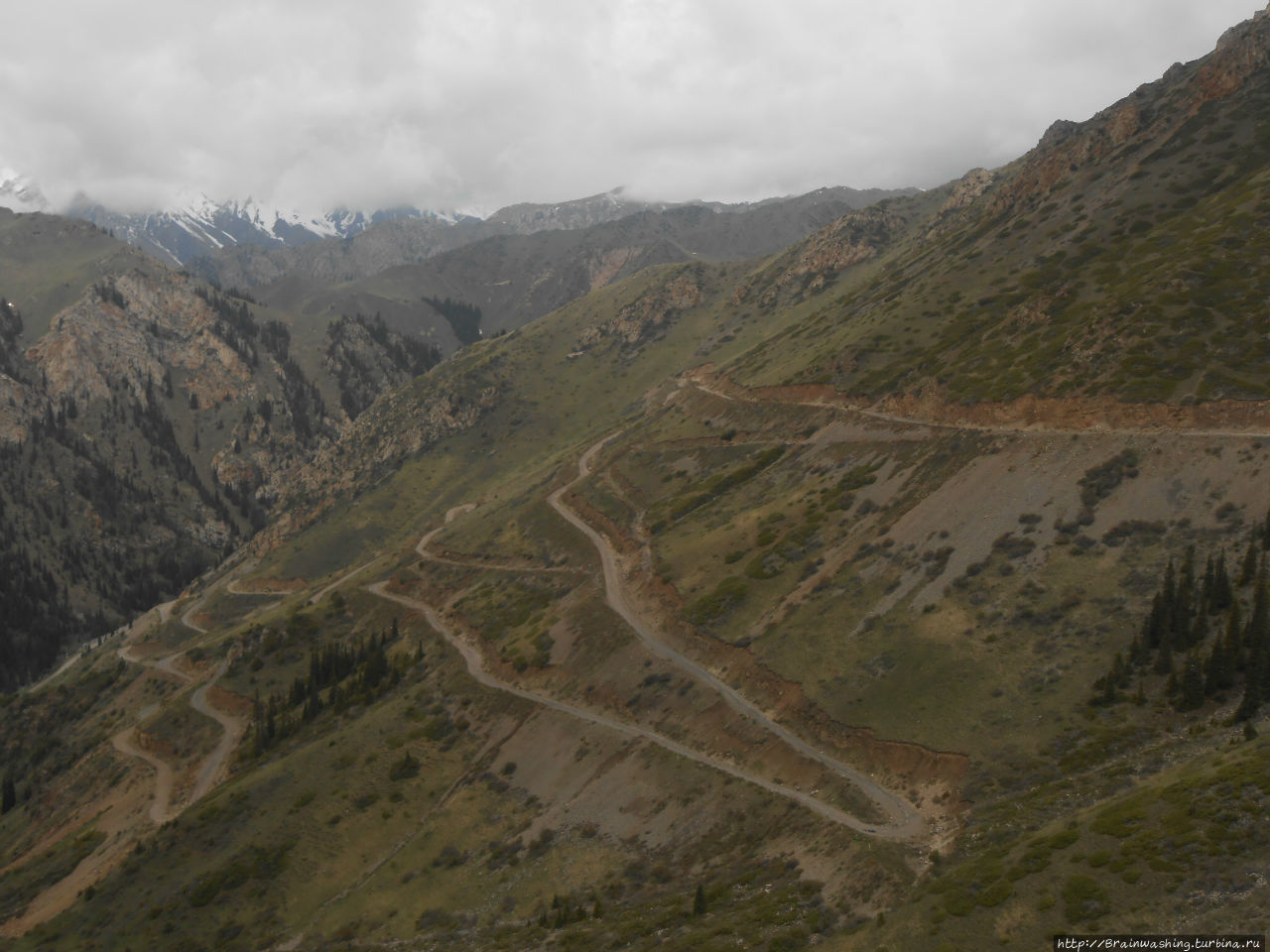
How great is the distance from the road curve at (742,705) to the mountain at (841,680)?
35cm

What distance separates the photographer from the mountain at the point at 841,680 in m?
41.8

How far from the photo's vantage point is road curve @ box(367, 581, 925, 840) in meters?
46.3

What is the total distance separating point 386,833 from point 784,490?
5641 cm

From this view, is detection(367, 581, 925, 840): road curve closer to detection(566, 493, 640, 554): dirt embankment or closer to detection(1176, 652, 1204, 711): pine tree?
detection(1176, 652, 1204, 711): pine tree

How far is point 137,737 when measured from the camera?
122000 mm

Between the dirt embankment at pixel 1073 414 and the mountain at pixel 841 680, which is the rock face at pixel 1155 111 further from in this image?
the dirt embankment at pixel 1073 414

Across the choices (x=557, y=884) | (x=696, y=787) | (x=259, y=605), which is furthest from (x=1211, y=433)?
(x=259, y=605)

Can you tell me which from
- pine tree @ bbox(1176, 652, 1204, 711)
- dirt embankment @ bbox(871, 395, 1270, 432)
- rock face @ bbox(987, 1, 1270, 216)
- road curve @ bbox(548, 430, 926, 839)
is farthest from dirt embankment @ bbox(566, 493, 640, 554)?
rock face @ bbox(987, 1, 1270, 216)

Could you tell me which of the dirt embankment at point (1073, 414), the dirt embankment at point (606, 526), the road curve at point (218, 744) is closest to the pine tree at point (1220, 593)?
the dirt embankment at point (1073, 414)

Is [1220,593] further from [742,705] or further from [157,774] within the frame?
[157,774]

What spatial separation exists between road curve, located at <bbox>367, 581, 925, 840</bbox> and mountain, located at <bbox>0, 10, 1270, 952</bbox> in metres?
0.38

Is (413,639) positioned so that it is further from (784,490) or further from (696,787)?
(696,787)

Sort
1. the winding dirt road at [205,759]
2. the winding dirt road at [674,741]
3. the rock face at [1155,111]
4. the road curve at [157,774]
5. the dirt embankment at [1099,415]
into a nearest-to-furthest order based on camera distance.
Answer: the winding dirt road at [674,741] < the dirt embankment at [1099,415] < the road curve at [157,774] < the winding dirt road at [205,759] < the rock face at [1155,111]

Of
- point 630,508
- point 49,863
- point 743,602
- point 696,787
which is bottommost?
point 49,863
